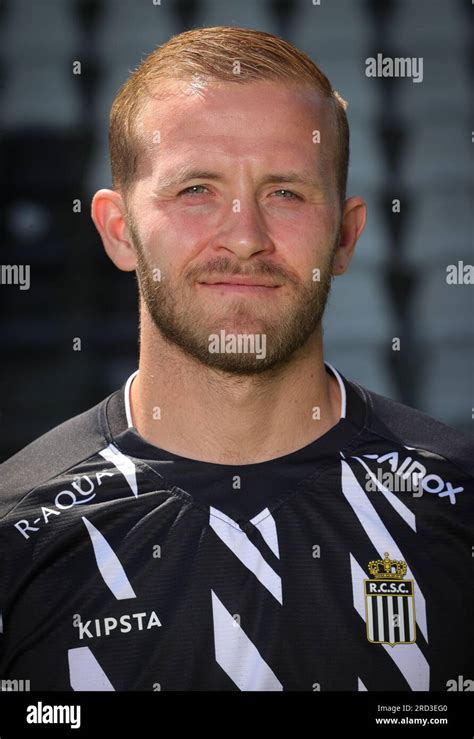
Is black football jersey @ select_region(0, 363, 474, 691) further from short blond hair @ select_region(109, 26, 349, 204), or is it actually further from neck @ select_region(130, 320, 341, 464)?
short blond hair @ select_region(109, 26, 349, 204)

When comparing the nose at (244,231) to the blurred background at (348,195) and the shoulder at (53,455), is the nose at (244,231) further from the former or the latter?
the blurred background at (348,195)

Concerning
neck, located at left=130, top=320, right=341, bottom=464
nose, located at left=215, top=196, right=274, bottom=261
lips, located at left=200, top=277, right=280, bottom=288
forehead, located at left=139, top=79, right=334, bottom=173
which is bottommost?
neck, located at left=130, top=320, right=341, bottom=464

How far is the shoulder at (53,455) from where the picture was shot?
2049 millimetres

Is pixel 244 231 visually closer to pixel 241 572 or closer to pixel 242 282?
pixel 242 282

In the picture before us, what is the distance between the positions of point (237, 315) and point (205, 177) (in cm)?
26

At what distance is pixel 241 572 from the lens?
6.18ft

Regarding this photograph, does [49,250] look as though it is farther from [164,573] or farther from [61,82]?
[164,573]

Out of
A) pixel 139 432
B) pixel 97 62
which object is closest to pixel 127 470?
pixel 139 432

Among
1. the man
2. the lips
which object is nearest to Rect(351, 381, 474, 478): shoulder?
the man

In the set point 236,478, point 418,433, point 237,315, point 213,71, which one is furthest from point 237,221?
point 418,433

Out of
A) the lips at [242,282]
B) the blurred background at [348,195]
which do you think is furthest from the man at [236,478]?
the blurred background at [348,195]

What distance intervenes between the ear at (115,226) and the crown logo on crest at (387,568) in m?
0.75

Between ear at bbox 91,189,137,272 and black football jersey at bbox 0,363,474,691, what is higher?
ear at bbox 91,189,137,272

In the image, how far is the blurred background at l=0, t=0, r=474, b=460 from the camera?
3.14 metres
